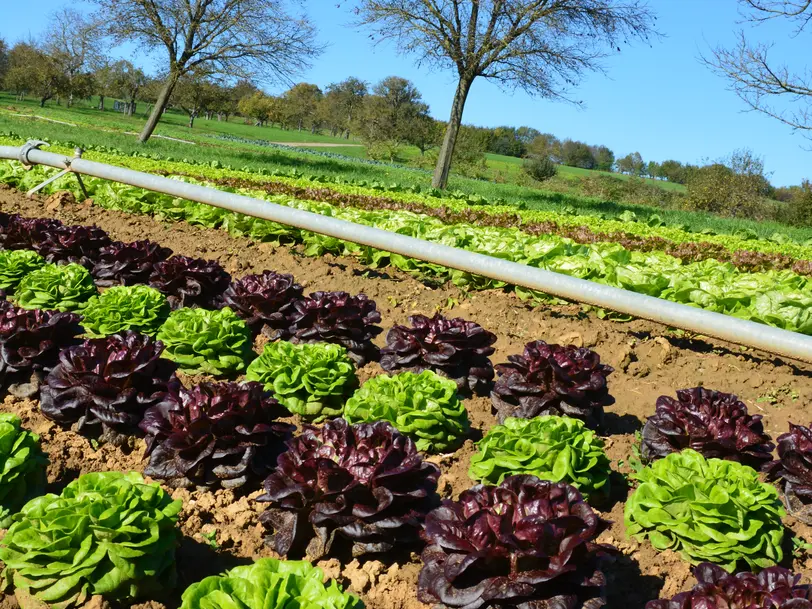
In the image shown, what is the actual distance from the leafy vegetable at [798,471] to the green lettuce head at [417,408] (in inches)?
56.2

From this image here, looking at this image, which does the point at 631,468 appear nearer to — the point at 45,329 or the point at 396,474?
the point at 396,474

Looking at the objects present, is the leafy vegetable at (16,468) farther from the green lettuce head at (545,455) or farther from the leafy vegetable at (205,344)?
the green lettuce head at (545,455)

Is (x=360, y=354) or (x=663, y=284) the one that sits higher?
(x=663, y=284)

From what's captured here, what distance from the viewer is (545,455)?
2.82 metres

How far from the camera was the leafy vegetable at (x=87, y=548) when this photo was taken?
6.72 feet

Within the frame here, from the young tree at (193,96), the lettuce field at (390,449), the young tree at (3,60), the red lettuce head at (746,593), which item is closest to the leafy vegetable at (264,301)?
A: the lettuce field at (390,449)

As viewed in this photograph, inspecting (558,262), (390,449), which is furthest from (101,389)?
(558,262)

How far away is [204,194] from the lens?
6160 millimetres

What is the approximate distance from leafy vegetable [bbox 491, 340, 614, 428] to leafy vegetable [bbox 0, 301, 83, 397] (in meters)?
2.45

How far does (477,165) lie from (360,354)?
4620cm

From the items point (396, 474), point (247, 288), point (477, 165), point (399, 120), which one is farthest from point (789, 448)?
point (399, 120)

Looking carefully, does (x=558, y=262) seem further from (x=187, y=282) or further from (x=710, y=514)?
(x=710, y=514)

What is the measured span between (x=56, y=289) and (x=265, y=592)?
3.88 meters

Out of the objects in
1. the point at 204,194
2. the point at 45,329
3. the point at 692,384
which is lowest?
the point at 45,329
